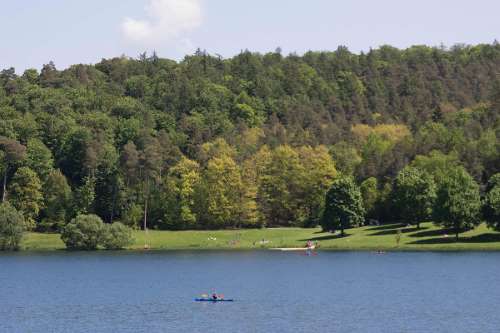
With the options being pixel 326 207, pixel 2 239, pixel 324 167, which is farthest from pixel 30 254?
pixel 324 167

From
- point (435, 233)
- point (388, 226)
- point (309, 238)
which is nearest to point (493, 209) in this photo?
point (435, 233)

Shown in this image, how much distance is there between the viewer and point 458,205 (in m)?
143

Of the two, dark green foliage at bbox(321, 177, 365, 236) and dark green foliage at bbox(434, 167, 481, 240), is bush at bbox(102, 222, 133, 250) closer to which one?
dark green foliage at bbox(321, 177, 365, 236)

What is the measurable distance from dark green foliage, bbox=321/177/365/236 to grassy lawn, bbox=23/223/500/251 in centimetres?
215

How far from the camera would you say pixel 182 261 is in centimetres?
14075

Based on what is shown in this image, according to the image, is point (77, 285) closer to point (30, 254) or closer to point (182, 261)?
point (182, 261)

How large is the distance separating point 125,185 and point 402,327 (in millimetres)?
125989

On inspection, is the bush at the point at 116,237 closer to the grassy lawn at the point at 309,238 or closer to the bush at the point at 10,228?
the grassy lawn at the point at 309,238

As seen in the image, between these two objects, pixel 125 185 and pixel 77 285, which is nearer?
pixel 77 285

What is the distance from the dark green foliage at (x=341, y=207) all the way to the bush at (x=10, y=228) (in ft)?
166

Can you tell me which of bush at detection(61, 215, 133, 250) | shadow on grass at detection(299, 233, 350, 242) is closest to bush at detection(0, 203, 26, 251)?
bush at detection(61, 215, 133, 250)

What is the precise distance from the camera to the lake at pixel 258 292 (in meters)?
76.9

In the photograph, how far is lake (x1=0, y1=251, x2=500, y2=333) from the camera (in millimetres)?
76938

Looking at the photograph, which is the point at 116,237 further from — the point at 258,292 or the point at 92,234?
the point at 258,292
